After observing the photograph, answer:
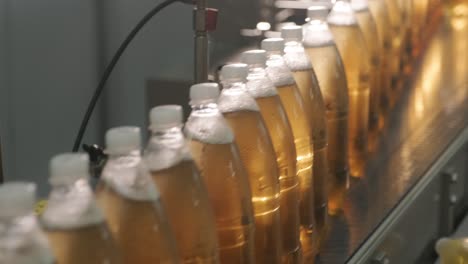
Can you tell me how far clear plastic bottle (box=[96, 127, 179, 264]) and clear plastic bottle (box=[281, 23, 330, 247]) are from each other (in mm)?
462

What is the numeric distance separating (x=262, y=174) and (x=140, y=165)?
0.85 feet

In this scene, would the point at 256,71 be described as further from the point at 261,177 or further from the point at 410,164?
the point at 410,164

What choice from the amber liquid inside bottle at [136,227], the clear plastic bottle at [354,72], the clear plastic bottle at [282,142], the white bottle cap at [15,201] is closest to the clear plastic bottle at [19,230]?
the white bottle cap at [15,201]

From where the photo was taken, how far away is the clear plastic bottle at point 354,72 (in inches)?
50.4

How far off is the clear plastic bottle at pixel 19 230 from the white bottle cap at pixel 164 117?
16 cm

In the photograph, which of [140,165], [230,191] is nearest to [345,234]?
[230,191]

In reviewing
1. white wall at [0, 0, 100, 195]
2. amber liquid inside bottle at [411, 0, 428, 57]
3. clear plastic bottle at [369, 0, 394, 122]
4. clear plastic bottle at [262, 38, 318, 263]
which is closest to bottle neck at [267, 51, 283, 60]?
clear plastic bottle at [262, 38, 318, 263]

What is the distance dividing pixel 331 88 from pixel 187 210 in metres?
0.55

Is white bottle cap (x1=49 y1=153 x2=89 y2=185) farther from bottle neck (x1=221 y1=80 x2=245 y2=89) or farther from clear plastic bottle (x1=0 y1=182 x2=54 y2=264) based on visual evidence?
bottle neck (x1=221 y1=80 x2=245 y2=89)

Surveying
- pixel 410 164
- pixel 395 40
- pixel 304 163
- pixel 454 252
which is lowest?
pixel 454 252

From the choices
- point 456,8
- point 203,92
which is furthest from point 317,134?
point 456,8

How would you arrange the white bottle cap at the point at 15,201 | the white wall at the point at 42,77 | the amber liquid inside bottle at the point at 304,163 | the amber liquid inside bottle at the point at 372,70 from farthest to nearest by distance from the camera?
the white wall at the point at 42,77
the amber liquid inside bottle at the point at 372,70
the amber liquid inside bottle at the point at 304,163
the white bottle cap at the point at 15,201

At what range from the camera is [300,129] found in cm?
101

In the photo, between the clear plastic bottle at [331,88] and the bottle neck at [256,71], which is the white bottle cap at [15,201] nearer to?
the bottle neck at [256,71]
